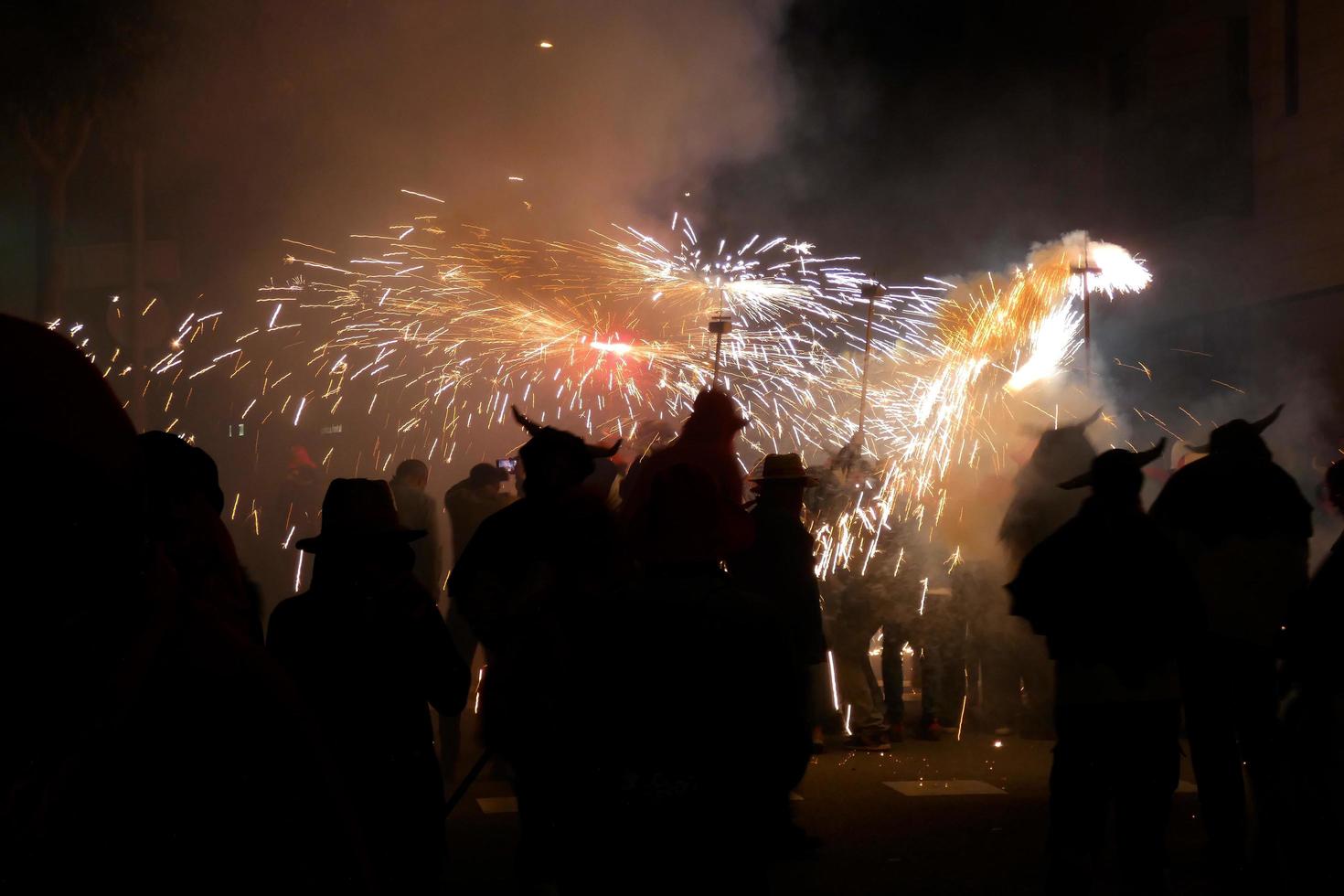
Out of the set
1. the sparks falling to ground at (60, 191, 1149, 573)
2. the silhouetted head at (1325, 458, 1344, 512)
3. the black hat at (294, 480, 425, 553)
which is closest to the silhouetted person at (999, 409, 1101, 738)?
the silhouetted head at (1325, 458, 1344, 512)

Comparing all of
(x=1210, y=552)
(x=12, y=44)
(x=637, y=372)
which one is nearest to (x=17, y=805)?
(x=1210, y=552)

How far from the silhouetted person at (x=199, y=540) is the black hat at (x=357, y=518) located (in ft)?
0.75

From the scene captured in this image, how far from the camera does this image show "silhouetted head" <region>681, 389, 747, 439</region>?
19.3ft

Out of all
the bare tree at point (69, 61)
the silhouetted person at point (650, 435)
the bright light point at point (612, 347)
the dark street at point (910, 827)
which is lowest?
the dark street at point (910, 827)

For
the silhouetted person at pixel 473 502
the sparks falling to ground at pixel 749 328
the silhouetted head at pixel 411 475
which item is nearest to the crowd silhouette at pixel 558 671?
the silhouetted person at pixel 473 502

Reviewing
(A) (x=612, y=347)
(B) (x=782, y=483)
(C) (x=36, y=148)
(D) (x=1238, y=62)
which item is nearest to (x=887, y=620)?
(B) (x=782, y=483)

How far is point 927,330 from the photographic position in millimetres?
13562

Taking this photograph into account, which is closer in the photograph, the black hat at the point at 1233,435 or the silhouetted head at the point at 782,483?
the black hat at the point at 1233,435

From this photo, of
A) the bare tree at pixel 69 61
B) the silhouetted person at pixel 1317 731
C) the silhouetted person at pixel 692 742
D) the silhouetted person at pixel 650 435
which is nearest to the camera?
the silhouetted person at pixel 692 742

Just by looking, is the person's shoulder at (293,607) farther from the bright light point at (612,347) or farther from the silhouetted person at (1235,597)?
the bright light point at (612,347)

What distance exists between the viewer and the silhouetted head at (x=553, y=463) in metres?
4.81

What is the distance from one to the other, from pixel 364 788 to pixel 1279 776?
8.59 ft

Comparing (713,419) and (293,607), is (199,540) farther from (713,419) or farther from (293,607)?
(713,419)

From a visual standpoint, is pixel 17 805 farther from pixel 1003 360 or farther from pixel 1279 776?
pixel 1003 360
